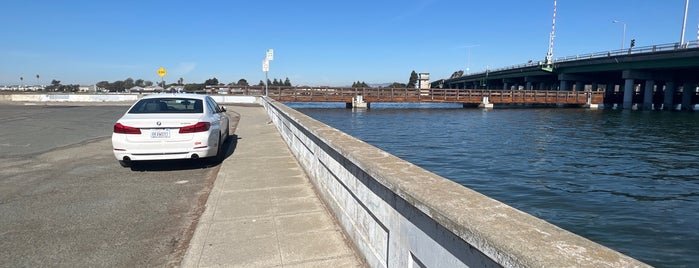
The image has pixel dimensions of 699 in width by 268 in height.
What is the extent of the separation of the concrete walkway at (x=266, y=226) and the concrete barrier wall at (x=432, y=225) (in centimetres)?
30

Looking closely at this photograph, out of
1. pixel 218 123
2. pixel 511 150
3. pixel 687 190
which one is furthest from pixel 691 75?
pixel 218 123

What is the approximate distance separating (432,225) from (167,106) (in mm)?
7931

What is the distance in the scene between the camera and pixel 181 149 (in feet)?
25.1

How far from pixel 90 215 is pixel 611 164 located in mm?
14270

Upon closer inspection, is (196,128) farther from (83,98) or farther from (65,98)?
(65,98)

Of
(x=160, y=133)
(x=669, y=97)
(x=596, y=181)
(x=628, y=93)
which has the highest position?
(x=628, y=93)

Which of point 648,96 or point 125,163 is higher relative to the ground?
point 648,96

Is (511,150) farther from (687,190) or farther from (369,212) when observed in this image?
(369,212)

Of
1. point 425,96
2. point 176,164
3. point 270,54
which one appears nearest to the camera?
point 176,164

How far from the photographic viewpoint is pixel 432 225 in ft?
7.74

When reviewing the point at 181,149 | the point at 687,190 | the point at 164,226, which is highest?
the point at 181,149

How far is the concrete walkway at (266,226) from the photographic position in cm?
391

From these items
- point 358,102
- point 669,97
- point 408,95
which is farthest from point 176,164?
point 669,97

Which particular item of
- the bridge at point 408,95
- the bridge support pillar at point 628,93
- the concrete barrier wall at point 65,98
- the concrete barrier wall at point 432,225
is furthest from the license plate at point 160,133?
the bridge support pillar at point 628,93
